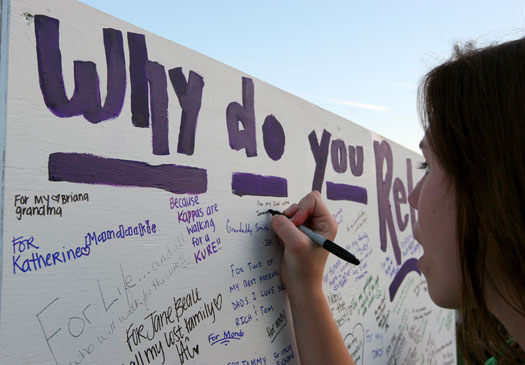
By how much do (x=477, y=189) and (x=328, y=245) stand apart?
11.7 inches

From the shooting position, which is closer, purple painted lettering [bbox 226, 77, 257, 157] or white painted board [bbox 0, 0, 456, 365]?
white painted board [bbox 0, 0, 456, 365]

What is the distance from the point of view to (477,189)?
24.2 inches

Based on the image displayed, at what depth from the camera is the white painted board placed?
20.6 inches

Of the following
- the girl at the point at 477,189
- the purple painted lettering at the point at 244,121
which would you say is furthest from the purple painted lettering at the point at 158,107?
the girl at the point at 477,189

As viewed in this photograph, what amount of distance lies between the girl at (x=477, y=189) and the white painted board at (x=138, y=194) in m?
0.33

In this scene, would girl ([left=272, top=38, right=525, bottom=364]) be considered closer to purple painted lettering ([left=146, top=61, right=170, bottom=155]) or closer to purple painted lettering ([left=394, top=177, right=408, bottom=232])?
purple painted lettering ([left=146, top=61, right=170, bottom=155])

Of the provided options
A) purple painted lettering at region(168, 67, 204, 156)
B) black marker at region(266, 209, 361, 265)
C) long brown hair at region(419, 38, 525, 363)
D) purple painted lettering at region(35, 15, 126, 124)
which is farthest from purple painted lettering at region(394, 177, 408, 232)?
purple painted lettering at region(35, 15, 126, 124)

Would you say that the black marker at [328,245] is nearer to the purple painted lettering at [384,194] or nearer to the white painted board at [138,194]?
the white painted board at [138,194]

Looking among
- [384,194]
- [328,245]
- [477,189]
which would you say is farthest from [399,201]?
[477,189]

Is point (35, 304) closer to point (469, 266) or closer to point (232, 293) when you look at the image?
point (232, 293)

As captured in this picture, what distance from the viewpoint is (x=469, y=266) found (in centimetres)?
63

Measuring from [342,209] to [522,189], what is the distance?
0.62 metres

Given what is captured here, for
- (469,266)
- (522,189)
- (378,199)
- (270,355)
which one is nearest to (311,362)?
(270,355)

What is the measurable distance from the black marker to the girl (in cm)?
14
